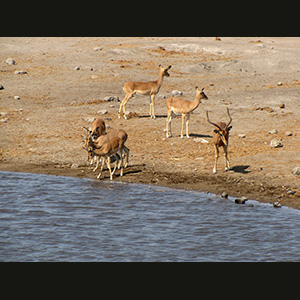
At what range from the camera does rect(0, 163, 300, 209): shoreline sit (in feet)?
48.1

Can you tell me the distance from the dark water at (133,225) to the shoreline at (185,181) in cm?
50

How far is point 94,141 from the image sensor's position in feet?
56.5

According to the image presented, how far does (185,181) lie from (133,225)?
13.3 ft

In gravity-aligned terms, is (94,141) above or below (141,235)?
above

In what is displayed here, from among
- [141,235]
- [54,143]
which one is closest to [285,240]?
[141,235]

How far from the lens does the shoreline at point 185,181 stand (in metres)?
14.7

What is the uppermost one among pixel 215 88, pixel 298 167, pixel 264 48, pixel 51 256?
pixel 264 48

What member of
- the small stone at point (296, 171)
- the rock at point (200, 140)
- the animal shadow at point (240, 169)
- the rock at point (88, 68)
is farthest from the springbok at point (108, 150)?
the rock at point (88, 68)

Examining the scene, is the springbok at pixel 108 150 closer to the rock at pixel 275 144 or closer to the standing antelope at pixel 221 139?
the standing antelope at pixel 221 139

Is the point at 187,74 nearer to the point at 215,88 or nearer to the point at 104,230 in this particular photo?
the point at 215,88

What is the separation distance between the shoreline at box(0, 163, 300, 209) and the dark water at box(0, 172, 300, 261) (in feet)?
1.66

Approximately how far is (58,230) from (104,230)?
0.96m

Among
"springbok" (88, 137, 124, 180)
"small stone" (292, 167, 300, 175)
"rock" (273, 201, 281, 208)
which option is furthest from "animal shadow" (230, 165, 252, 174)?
"springbok" (88, 137, 124, 180)

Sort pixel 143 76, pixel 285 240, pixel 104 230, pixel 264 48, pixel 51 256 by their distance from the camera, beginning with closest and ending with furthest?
pixel 51 256
pixel 285 240
pixel 104 230
pixel 143 76
pixel 264 48
